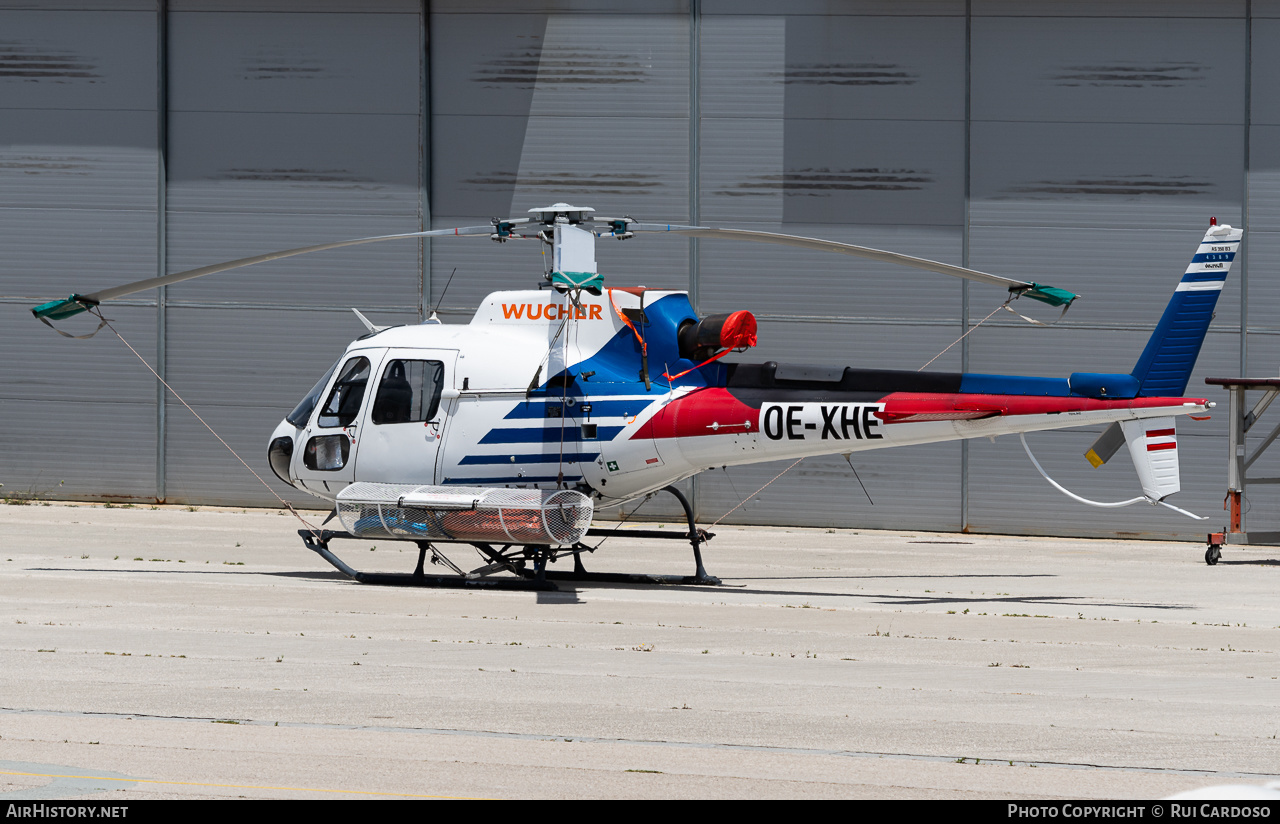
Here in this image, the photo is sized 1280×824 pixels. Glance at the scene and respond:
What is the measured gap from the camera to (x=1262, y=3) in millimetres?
21266

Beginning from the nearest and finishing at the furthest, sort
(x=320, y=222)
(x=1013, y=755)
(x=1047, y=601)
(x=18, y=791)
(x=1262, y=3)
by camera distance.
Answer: (x=18, y=791)
(x=1013, y=755)
(x=1047, y=601)
(x=1262, y=3)
(x=320, y=222)

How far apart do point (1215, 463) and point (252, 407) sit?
15.8 m

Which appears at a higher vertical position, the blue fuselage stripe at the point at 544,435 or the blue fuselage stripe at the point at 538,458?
the blue fuselage stripe at the point at 544,435

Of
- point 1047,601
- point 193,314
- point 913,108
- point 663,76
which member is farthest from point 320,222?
point 1047,601

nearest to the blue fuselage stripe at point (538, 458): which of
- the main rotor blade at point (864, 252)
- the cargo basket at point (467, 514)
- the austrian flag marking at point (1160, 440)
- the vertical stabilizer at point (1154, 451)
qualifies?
the cargo basket at point (467, 514)

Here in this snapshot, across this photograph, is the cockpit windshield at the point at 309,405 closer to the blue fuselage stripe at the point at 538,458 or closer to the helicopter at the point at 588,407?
the helicopter at the point at 588,407

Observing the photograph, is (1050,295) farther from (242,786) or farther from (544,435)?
(242,786)

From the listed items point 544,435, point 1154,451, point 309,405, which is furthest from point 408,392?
point 1154,451

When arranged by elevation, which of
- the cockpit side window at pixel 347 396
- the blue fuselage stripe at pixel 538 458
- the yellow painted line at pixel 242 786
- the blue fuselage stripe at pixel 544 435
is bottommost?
the yellow painted line at pixel 242 786

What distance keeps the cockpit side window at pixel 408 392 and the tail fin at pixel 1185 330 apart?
7053 mm

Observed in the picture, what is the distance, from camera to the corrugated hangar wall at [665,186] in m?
21.5

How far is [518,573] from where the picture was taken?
1452 cm

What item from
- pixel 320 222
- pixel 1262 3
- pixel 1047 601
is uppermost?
pixel 1262 3

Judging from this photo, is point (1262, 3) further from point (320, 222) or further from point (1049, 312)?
point (320, 222)
